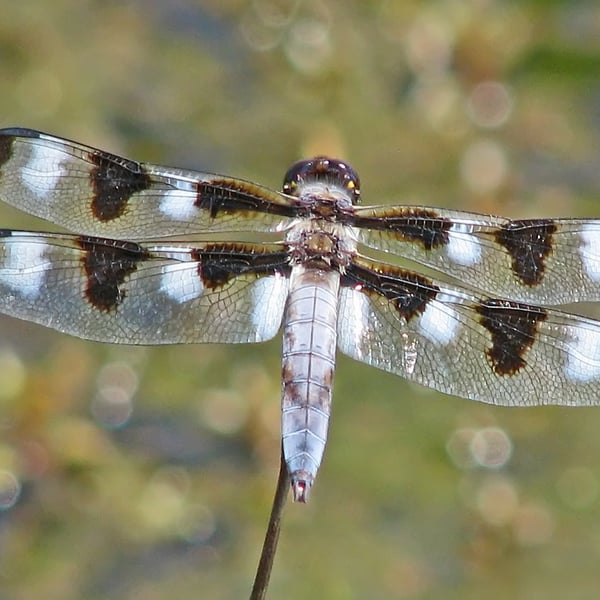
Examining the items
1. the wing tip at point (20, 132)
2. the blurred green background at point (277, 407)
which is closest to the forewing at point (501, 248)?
the wing tip at point (20, 132)

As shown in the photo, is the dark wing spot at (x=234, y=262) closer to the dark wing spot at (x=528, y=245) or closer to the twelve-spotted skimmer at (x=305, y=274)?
the twelve-spotted skimmer at (x=305, y=274)

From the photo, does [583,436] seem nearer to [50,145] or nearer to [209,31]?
[50,145]

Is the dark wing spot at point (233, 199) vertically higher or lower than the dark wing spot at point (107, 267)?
higher

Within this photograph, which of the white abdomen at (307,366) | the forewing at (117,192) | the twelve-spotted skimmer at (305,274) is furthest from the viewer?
the forewing at (117,192)

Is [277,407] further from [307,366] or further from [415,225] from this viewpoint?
[307,366]

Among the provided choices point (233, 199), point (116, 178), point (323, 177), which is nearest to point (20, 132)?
point (116, 178)

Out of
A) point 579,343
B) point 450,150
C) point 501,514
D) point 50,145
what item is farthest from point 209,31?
point 579,343

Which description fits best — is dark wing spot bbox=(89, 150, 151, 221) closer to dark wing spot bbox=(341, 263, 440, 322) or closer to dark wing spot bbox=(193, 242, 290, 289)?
dark wing spot bbox=(193, 242, 290, 289)
